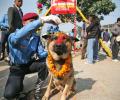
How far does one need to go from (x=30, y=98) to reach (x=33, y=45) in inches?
41.1

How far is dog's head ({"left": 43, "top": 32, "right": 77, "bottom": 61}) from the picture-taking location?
530 centimetres

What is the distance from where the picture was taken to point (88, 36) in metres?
10.4

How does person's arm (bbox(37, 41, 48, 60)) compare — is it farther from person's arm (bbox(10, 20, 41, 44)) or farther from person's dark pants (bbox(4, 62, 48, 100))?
person's arm (bbox(10, 20, 41, 44))

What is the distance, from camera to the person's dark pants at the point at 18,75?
556cm

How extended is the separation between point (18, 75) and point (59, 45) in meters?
1.17

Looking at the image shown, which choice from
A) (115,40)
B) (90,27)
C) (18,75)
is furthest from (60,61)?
(115,40)

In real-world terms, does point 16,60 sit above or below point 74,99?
above

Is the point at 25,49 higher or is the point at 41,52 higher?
the point at 25,49

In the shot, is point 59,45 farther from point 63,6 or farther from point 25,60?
point 63,6

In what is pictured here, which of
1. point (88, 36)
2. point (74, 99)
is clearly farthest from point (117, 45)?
point (74, 99)

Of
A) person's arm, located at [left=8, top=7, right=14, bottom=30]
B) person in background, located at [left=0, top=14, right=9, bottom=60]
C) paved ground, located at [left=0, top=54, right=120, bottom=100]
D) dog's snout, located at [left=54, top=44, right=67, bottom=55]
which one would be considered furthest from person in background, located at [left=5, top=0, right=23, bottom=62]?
dog's snout, located at [left=54, top=44, right=67, bottom=55]

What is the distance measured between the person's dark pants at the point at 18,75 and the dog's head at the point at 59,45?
1.36 feet

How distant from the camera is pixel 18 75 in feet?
19.4

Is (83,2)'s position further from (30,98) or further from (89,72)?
(30,98)
